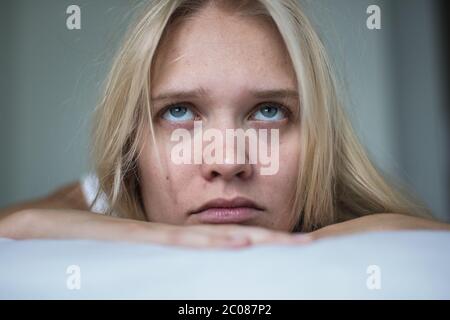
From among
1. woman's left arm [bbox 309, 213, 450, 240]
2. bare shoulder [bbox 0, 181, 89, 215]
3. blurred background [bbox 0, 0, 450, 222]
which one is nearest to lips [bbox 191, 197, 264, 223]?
woman's left arm [bbox 309, 213, 450, 240]

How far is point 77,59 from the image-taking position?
36.2 inches

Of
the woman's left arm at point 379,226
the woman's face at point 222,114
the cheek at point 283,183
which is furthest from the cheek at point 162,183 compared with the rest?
the woman's left arm at point 379,226

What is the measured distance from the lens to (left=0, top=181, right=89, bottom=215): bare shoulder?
101 cm

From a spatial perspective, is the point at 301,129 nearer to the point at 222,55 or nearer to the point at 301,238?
the point at 222,55

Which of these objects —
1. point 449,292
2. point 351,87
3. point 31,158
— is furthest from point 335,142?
point 31,158

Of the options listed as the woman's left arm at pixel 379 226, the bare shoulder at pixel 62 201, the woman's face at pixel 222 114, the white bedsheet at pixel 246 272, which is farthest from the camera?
the bare shoulder at pixel 62 201

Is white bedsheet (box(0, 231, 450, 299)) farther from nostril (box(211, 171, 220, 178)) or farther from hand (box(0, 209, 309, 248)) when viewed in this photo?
nostril (box(211, 171, 220, 178))

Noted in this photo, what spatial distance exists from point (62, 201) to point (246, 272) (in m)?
0.76

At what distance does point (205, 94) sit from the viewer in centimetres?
70

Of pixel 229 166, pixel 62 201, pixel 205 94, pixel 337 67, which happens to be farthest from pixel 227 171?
pixel 62 201

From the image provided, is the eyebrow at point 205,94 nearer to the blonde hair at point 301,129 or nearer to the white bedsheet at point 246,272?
the blonde hair at point 301,129

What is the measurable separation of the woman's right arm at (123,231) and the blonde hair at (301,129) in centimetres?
20

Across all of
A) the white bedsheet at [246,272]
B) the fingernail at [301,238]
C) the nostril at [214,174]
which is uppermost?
the nostril at [214,174]

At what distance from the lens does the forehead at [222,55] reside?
70cm
